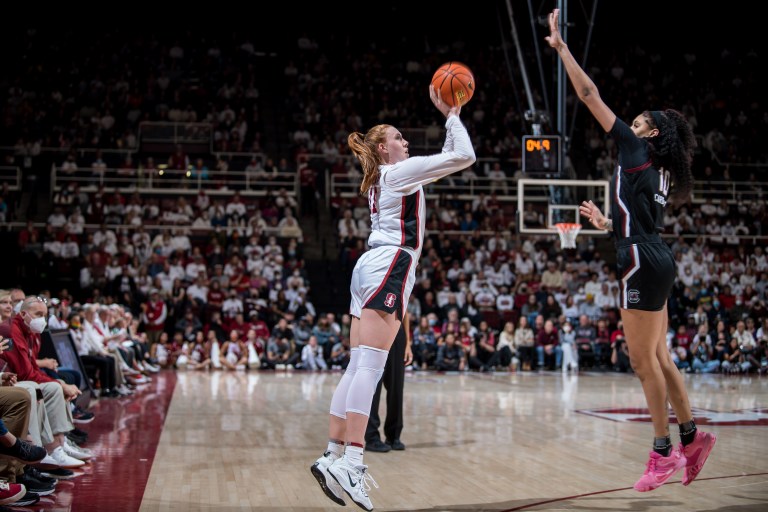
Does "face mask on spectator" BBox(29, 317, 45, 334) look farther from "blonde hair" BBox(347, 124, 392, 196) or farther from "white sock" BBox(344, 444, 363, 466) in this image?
"white sock" BBox(344, 444, 363, 466)

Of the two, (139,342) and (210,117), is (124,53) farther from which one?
(139,342)

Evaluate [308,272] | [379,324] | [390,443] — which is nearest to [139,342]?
[308,272]

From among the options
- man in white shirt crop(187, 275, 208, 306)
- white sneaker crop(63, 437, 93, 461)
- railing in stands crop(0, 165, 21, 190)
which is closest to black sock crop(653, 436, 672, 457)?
white sneaker crop(63, 437, 93, 461)

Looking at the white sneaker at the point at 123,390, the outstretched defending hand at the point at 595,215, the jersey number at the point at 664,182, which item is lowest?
the white sneaker at the point at 123,390

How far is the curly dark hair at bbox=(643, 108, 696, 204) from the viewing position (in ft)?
17.5

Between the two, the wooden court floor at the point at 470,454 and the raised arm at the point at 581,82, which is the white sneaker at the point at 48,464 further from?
the raised arm at the point at 581,82

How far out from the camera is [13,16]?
27.7 metres

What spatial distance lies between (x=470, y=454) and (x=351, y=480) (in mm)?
2389

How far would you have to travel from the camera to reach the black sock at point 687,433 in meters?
5.19

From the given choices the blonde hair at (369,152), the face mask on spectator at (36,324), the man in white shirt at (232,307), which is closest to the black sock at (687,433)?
the blonde hair at (369,152)

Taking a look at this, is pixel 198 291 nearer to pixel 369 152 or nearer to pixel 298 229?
pixel 298 229

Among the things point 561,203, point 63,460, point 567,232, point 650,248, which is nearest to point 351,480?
point 650,248

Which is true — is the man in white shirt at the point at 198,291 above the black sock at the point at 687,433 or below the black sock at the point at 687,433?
above

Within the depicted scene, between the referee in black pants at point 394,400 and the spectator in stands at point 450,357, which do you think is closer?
the referee in black pants at point 394,400
